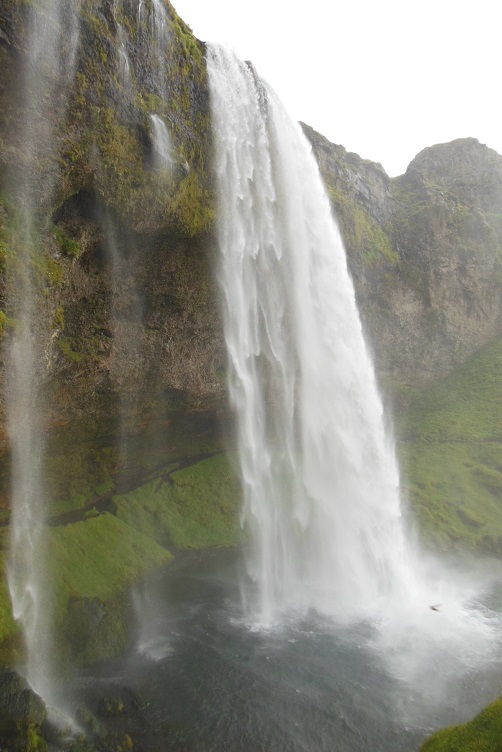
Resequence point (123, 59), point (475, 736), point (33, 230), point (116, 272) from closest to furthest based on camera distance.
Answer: point (475, 736), point (33, 230), point (123, 59), point (116, 272)

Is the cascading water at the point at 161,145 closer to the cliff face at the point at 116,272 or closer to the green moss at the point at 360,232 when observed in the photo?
the cliff face at the point at 116,272

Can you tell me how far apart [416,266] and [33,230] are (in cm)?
3109

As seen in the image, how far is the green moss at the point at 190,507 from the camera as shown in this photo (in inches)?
974

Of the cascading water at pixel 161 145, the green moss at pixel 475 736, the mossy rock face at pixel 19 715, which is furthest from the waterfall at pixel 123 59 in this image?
the green moss at pixel 475 736

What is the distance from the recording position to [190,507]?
87.4 ft

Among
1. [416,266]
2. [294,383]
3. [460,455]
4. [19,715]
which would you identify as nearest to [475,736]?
[19,715]

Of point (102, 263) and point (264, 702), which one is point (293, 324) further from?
point (264, 702)

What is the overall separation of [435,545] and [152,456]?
1557cm

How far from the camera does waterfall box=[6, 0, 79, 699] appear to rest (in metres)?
15.4

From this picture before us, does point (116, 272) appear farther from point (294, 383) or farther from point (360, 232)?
point (360, 232)

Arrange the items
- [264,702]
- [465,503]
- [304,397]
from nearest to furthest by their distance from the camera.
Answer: [264,702] → [304,397] → [465,503]

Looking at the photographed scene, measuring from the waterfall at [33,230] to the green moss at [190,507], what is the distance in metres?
7.59

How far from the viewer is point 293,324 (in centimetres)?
2552

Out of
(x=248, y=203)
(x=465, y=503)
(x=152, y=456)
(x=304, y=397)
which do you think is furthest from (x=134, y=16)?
(x=465, y=503)
